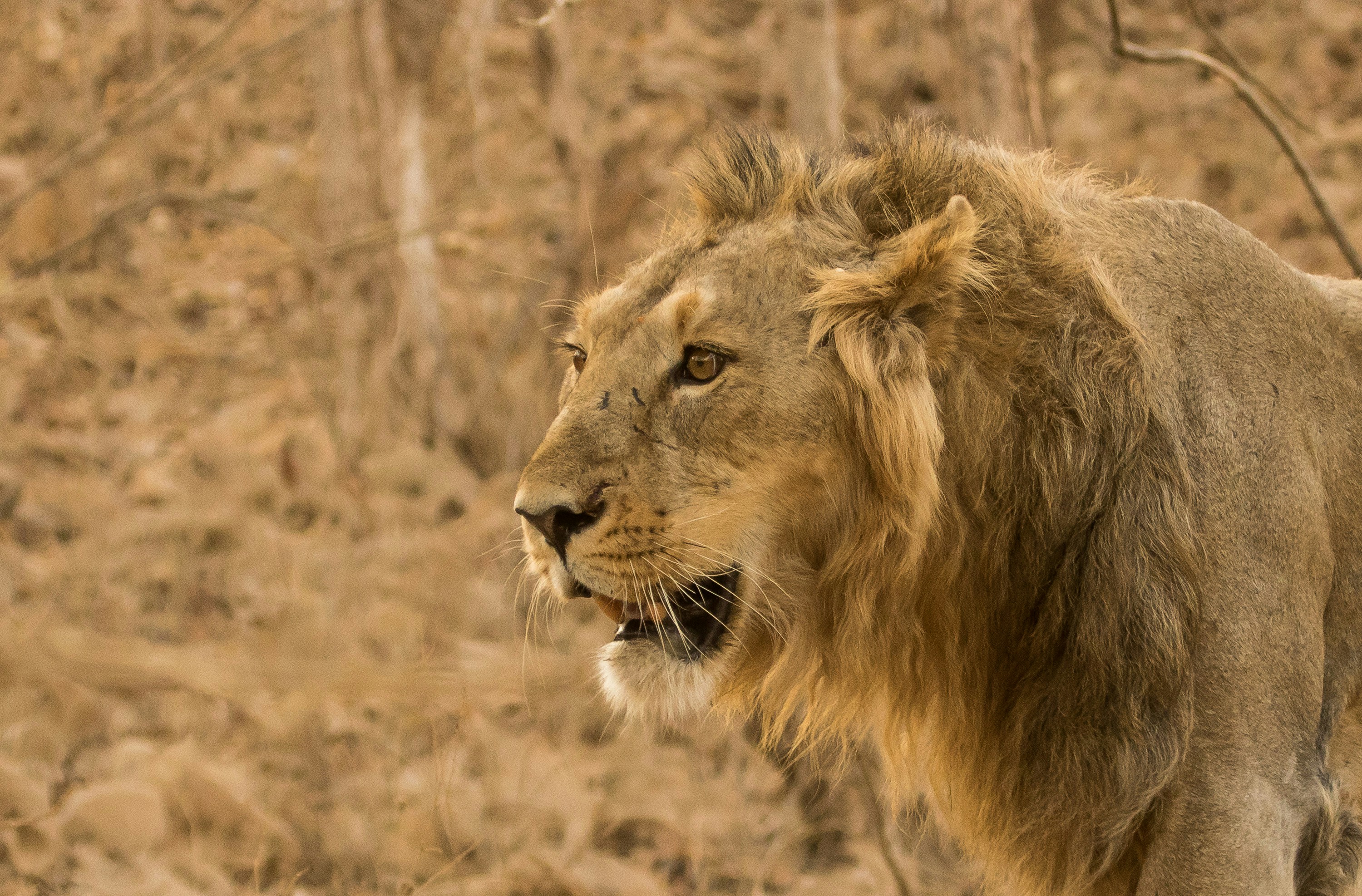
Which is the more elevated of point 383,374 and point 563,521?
point 383,374

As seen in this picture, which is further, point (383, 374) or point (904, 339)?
point (383, 374)

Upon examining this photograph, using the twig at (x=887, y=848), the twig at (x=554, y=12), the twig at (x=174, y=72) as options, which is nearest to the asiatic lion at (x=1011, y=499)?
the twig at (x=554, y=12)

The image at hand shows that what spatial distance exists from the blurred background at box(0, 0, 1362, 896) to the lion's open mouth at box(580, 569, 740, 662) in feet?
1.09

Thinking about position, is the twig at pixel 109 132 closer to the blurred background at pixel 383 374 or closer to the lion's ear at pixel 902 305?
the blurred background at pixel 383 374

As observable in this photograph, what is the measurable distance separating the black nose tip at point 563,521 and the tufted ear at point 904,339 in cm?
56

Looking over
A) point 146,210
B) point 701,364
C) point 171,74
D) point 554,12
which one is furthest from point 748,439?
point 146,210

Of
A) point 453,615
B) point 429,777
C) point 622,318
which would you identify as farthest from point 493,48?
point 622,318

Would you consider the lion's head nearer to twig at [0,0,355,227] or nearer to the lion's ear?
the lion's ear

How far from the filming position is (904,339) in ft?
7.97

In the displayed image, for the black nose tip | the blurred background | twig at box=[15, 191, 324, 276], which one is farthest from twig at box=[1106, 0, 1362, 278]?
twig at box=[15, 191, 324, 276]

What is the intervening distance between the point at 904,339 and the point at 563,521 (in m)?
0.76

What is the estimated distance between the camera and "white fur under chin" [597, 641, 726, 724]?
2508 mm

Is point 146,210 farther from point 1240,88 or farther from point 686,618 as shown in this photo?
point 1240,88

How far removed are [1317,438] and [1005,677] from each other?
82 centimetres
